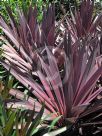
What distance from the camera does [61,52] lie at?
2.29 metres

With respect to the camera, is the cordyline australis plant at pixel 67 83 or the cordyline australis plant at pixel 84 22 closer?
the cordyline australis plant at pixel 67 83

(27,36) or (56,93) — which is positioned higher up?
(27,36)

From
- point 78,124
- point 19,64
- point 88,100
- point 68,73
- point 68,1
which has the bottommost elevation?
point 78,124

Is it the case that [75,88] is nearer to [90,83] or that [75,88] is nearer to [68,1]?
[90,83]

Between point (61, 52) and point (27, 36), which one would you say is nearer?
point (61, 52)

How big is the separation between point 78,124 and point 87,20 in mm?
1416

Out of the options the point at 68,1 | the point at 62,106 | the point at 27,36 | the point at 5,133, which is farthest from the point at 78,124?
the point at 68,1

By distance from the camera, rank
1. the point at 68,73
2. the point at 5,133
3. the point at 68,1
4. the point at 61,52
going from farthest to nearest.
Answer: the point at 68,1 < the point at 61,52 < the point at 68,73 < the point at 5,133

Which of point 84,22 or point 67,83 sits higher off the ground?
point 84,22

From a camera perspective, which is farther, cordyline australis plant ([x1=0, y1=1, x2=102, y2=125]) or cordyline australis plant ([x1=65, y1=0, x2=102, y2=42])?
cordyline australis plant ([x1=65, y1=0, x2=102, y2=42])

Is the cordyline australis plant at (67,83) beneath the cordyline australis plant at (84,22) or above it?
beneath

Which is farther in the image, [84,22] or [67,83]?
[84,22]

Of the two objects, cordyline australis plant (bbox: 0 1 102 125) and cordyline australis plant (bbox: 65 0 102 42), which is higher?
cordyline australis plant (bbox: 65 0 102 42)

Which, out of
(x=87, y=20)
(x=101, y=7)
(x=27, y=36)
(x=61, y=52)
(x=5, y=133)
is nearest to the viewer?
(x=5, y=133)
